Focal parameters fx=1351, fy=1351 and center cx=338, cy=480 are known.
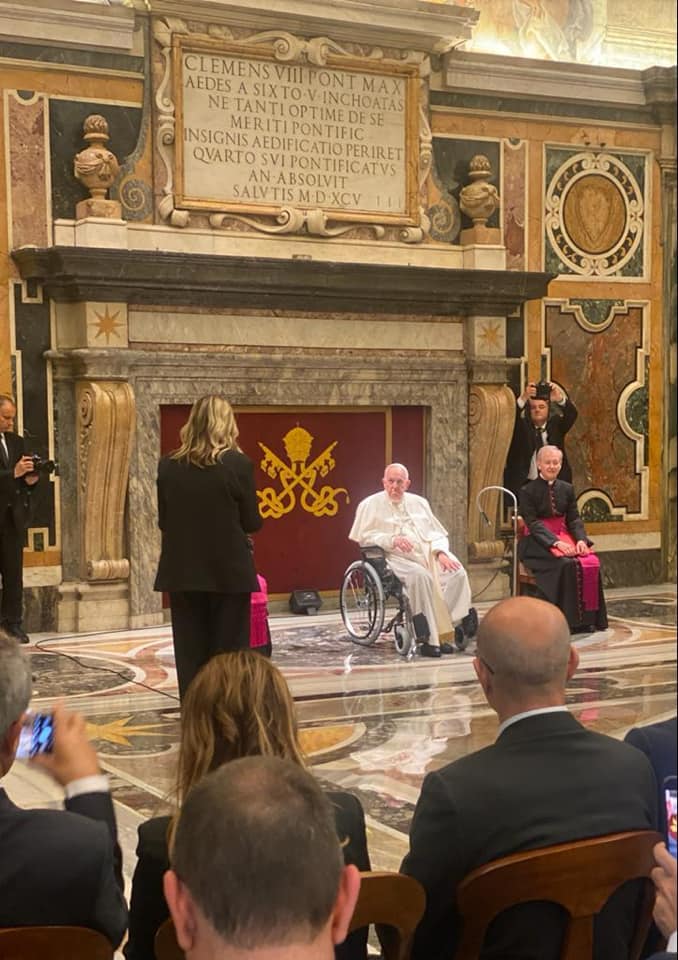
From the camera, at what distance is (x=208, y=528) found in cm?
488

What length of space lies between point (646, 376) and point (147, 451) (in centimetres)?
395

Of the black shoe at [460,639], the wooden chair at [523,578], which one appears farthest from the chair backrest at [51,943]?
the wooden chair at [523,578]

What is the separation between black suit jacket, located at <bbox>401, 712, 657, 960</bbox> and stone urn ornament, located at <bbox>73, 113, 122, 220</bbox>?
20.9 feet

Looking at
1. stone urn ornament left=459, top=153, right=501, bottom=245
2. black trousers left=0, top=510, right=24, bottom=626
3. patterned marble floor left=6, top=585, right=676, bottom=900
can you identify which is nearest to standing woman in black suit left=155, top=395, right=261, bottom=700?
patterned marble floor left=6, top=585, right=676, bottom=900

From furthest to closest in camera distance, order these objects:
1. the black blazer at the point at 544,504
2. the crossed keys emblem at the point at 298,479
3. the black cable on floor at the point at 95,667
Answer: the crossed keys emblem at the point at 298,479 → the black blazer at the point at 544,504 → the black cable on floor at the point at 95,667

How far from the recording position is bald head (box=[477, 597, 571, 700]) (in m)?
2.26

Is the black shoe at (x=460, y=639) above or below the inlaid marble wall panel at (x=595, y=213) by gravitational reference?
below

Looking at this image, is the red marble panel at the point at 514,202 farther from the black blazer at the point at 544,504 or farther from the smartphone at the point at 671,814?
the smartphone at the point at 671,814

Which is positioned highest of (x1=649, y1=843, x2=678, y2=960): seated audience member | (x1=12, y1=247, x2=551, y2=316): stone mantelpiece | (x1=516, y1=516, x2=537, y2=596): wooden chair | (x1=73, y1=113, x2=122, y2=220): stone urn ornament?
(x1=73, y1=113, x2=122, y2=220): stone urn ornament

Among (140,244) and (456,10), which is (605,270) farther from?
(140,244)

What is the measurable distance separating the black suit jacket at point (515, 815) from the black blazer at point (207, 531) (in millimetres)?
2718

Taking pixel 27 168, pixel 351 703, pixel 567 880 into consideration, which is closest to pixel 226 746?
pixel 567 880

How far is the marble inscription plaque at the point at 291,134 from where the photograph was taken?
8.60 meters

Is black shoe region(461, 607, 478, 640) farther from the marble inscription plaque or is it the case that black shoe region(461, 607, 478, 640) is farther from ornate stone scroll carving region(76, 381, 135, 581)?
the marble inscription plaque
